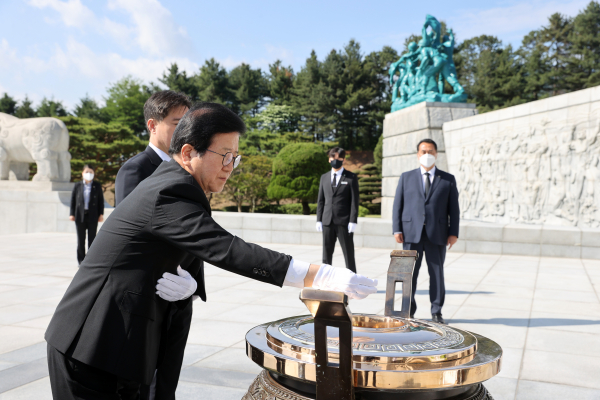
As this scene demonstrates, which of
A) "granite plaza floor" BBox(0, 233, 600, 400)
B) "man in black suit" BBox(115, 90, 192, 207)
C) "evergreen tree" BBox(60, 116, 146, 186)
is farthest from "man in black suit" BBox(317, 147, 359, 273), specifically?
"evergreen tree" BBox(60, 116, 146, 186)

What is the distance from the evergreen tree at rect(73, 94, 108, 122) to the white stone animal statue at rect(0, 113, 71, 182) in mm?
21262

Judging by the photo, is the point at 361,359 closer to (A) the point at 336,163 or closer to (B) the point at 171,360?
(B) the point at 171,360

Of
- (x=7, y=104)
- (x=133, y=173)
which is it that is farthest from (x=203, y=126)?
(x=7, y=104)

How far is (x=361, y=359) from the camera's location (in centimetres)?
127

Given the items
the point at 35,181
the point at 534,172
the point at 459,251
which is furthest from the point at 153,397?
the point at 35,181

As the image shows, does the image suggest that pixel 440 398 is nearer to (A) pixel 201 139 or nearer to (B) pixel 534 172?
(A) pixel 201 139

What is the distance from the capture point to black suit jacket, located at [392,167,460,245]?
471 centimetres

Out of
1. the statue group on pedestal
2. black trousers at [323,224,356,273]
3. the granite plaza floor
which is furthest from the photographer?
the statue group on pedestal

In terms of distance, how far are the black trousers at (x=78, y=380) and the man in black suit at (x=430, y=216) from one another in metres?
3.54

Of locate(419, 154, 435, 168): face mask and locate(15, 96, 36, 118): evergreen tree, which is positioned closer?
locate(419, 154, 435, 168): face mask

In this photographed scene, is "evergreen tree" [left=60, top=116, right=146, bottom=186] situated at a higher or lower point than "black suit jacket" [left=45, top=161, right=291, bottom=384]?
higher

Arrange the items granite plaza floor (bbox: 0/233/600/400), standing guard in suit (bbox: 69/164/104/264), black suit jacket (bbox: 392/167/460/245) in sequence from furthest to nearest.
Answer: standing guard in suit (bbox: 69/164/104/264), black suit jacket (bbox: 392/167/460/245), granite plaza floor (bbox: 0/233/600/400)

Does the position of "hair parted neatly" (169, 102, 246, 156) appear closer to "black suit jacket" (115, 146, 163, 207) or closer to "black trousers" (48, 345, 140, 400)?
"black trousers" (48, 345, 140, 400)

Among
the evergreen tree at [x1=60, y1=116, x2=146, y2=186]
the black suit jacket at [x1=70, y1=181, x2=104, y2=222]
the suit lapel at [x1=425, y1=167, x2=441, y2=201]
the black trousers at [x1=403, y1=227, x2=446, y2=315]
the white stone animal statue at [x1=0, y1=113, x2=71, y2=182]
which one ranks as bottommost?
the black trousers at [x1=403, y1=227, x2=446, y2=315]
